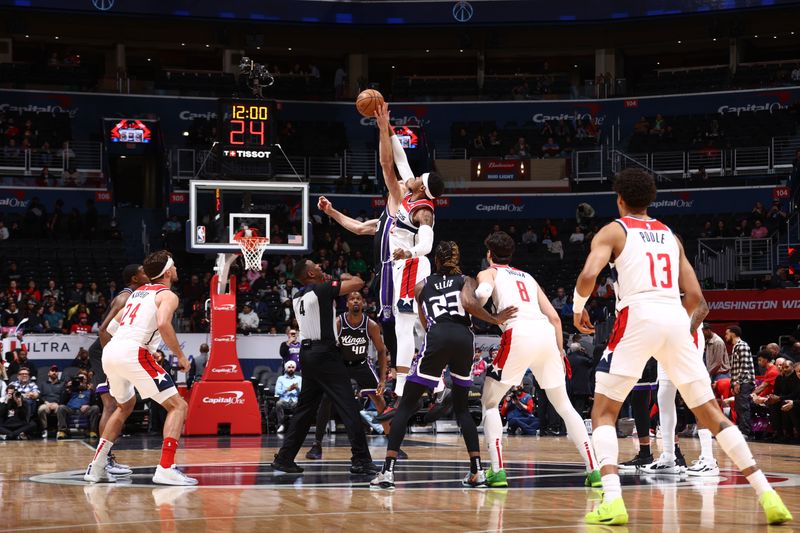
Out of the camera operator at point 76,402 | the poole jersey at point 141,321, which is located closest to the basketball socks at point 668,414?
the poole jersey at point 141,321

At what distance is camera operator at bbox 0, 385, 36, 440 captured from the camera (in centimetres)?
1859

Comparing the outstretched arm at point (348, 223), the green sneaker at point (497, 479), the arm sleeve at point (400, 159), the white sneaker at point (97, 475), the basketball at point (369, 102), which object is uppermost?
the basketball at point (369, 102)

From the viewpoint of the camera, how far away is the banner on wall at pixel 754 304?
86.8 ft

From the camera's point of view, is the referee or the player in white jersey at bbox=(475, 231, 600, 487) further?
the referee

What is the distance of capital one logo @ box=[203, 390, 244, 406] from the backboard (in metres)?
2.67

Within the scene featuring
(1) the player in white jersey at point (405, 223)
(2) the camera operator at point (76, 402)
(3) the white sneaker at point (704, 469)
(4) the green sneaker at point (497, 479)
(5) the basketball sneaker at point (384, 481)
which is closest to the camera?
(5) the basketball sneaker at point (384, 481)

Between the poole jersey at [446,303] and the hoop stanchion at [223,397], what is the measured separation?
9.79 meters

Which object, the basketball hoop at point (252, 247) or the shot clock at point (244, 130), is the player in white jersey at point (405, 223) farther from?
the shot clock at point (244, 130)

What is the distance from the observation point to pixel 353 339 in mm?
13305

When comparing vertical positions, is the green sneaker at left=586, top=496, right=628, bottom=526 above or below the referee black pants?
below

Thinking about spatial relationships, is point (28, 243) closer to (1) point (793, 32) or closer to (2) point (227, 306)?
(2) point (227, 306)

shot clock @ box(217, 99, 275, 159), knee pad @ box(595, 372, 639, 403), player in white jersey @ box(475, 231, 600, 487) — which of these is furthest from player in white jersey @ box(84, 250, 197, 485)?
shot clock @ box(217, 99, 275, 159)

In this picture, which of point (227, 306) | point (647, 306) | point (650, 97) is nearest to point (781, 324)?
point (650, 97)

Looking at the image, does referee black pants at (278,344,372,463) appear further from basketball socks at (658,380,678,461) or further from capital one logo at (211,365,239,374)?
capital one logo at (211,365,239,374)
